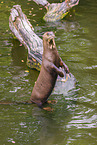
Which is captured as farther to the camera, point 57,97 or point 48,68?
point 57,97

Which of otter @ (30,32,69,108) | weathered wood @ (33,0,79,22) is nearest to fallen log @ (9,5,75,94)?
otter @ (30,32,69,108)

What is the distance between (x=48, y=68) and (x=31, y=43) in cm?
279

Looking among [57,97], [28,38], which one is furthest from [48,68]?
[28,38]

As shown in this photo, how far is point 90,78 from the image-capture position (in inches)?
247

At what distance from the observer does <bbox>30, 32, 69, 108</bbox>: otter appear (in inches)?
187

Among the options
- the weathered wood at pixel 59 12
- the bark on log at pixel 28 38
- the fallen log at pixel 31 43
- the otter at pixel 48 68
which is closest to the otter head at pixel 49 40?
the otter at pixel 48 68

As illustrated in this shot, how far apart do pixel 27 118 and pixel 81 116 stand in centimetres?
107

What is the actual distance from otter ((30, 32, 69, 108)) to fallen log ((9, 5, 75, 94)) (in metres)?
0.75

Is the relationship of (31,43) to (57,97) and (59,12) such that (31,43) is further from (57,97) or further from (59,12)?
(59,12)

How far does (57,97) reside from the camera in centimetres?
557

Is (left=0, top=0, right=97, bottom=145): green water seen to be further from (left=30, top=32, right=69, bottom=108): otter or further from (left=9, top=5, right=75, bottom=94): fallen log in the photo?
(left=30, top=32, right=69, bottom=108): otter

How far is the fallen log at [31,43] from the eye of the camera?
583cm

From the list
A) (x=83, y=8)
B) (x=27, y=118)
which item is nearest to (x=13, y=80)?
(x=27, y=118)

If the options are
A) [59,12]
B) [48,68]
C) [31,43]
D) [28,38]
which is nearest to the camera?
[48,68]
